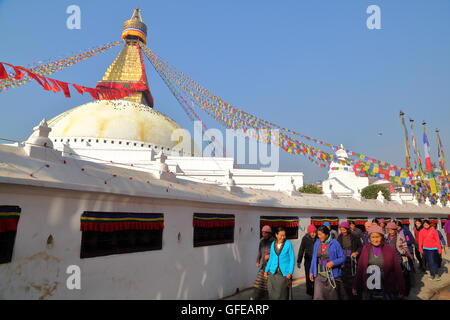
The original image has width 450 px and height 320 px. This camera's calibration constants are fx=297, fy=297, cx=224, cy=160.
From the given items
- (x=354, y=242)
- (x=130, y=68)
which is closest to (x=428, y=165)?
(x=354, y=242)

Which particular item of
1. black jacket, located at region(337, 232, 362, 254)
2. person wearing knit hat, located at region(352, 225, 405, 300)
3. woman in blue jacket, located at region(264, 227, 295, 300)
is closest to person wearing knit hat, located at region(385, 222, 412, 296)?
black jacket, located at region(337, 232, 362, 254)

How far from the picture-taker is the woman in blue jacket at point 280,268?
5059mm

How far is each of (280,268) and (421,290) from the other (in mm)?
5338

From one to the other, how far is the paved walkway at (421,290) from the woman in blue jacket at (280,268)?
8.95ft

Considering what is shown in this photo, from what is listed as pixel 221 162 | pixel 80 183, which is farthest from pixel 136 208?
pixel 221 162

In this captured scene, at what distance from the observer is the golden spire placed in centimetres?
3288

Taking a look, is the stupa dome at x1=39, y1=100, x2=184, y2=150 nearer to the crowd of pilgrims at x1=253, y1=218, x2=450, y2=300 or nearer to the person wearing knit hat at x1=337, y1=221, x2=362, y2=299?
the person wearing knit hat at x1=337, y1=221, x2=362, y2=299

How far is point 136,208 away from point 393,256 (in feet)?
14.4

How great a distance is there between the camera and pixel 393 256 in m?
4.58

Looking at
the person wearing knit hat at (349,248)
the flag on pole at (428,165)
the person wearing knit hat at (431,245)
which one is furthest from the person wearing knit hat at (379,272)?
the flag on pole at (428,165)

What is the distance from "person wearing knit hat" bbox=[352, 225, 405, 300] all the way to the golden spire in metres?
30.9

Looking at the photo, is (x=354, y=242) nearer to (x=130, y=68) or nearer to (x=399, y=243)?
(x=399, y=243)
